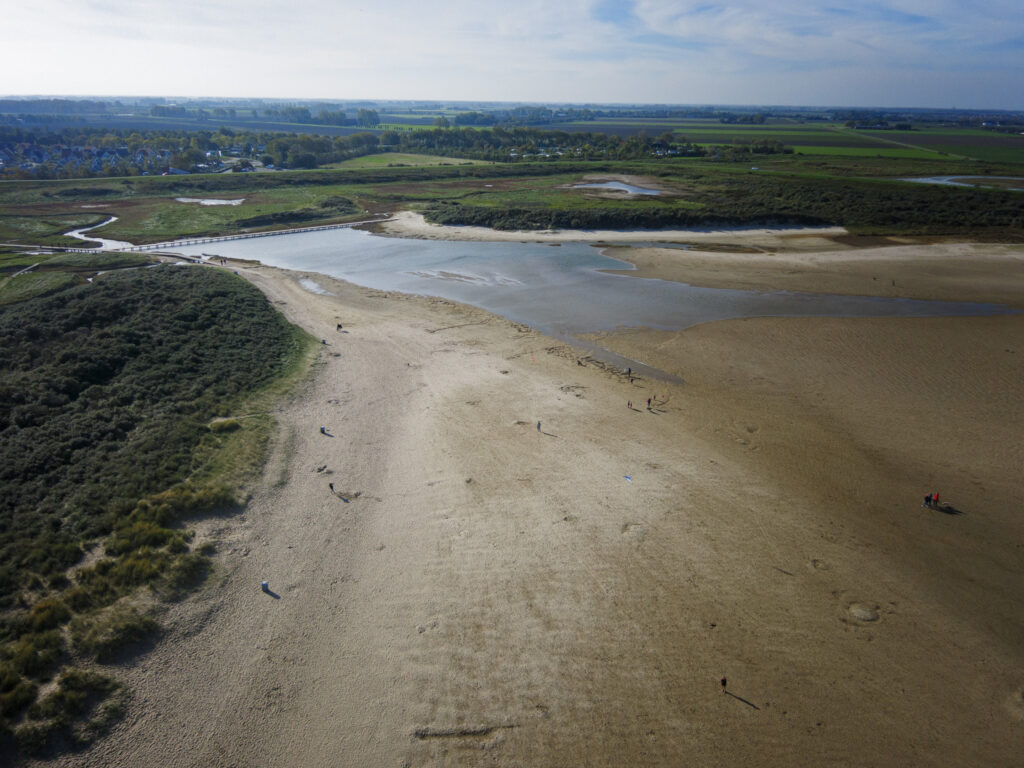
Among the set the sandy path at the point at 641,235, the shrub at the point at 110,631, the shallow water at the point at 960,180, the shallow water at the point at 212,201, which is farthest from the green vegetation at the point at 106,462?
the shallow water at the point at 960,180

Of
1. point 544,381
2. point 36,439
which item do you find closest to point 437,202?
point 544,381

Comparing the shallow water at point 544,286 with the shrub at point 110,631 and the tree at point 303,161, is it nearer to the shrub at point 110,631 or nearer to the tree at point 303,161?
the shrub at point 110,631

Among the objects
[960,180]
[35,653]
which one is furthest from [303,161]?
[35,653]

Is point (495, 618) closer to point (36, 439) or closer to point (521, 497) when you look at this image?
point (521, 497)

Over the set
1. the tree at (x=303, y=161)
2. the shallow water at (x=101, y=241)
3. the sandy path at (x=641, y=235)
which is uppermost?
the tree at (x=303, y=161)

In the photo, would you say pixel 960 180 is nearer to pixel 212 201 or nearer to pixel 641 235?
pixel 641 235
